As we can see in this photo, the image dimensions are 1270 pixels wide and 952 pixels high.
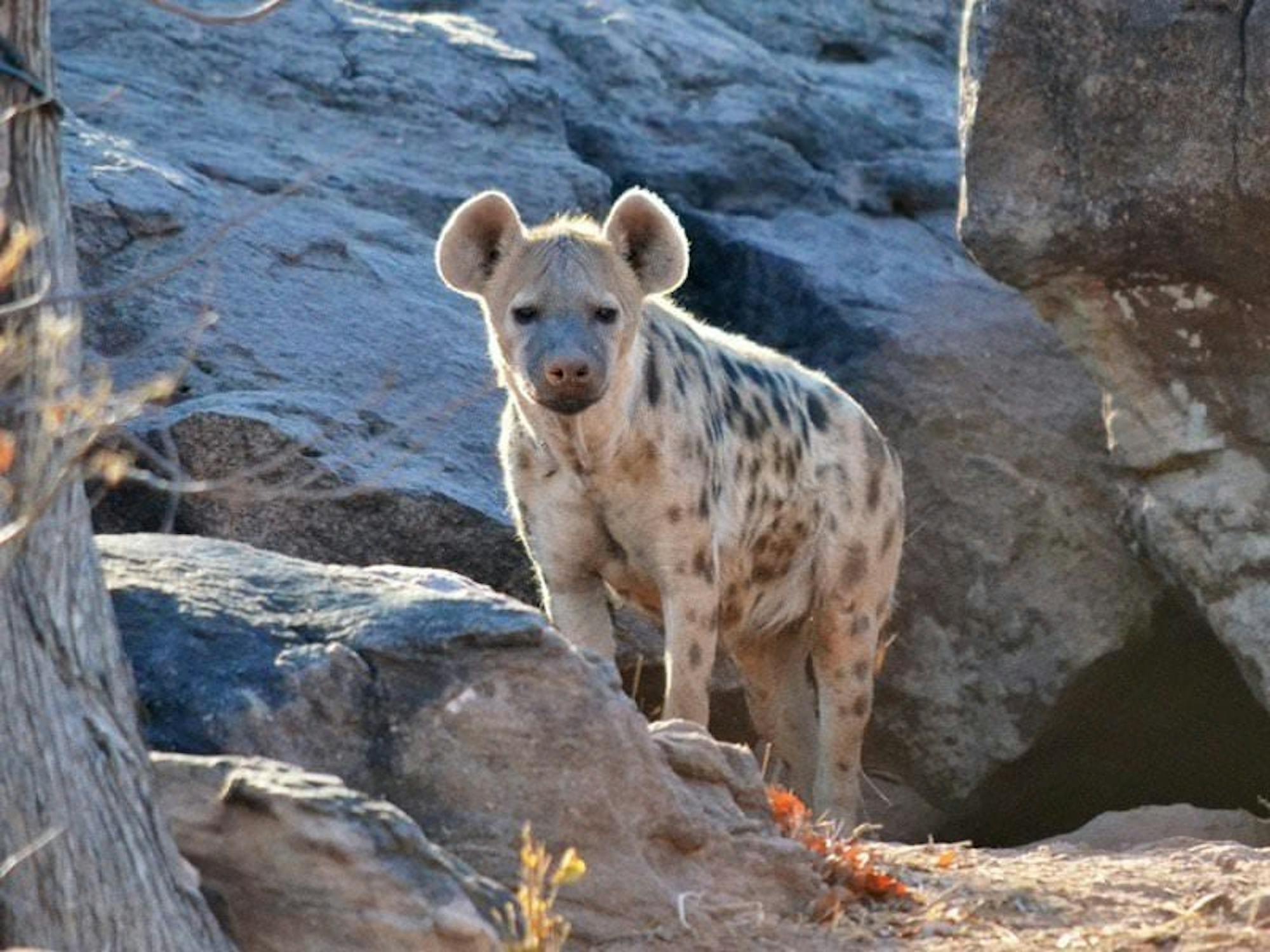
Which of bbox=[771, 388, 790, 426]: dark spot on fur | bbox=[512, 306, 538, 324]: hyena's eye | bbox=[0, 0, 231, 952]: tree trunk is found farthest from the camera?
bbox=[771, 388, 790, 426]: dark spot on fur

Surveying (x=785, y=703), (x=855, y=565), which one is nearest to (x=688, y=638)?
(x=855, y=565)

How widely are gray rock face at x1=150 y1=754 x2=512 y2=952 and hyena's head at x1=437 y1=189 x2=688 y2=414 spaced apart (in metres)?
2.16

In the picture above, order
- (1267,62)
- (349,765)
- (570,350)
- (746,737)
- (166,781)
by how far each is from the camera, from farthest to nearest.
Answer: (746,737) → (1267,62) → (570,350) → (349,765) → (166,781)

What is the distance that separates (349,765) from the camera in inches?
167

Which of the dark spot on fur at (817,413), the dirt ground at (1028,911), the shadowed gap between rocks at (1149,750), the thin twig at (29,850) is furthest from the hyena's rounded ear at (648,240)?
the thin twig at (29,850)

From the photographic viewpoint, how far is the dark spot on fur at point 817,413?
23.4 ft

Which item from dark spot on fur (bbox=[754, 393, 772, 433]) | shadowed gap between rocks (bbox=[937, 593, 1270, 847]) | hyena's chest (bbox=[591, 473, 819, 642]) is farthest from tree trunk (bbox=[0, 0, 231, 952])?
shadowed gap between rocks (bbox=[937, 593, 1270, 847])

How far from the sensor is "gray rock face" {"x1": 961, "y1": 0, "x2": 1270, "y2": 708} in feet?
23.4

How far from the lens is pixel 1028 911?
15.5ft

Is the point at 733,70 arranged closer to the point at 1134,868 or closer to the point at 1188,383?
the point at 1188,383

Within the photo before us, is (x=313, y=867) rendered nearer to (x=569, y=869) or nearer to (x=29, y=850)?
(x=569, y=869)

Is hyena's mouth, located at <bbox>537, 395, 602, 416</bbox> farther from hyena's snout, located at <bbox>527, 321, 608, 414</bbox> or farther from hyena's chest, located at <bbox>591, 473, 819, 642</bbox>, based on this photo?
hyena's chest, located at <bbox>591, 473, 819, 642</bbox>

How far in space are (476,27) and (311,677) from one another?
618cm

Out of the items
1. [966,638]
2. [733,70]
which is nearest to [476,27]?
[733,70]
